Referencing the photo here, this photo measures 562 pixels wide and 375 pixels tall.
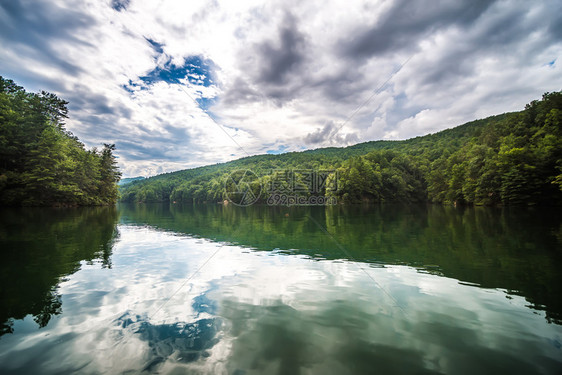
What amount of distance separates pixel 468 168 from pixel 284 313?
6660 cm

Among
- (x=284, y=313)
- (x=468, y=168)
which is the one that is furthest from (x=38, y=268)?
(x=468, y=168)

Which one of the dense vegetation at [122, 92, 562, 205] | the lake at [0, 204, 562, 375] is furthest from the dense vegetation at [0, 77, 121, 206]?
the dense vegetation at [122, 92, 562, 205]

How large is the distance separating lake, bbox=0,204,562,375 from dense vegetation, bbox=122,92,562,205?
4157cm

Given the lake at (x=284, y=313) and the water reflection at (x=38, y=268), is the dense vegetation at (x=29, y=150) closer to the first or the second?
the water reflection at (x=38, y=268)

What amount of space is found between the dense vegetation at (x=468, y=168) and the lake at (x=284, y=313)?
41.6m

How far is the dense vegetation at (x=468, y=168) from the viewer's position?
39969 millimetres

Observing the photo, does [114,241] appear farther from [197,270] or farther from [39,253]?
[197,270]

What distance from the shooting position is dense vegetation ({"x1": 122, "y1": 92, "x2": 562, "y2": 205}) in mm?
39969

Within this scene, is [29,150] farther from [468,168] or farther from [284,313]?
[468,168]

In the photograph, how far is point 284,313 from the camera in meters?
5.64

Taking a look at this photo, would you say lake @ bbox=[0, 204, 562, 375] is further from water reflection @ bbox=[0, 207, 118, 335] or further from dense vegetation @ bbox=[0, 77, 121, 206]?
dense vegetation @ bbox=[0, 77, 121, 206]

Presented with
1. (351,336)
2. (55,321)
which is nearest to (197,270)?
(55,321)

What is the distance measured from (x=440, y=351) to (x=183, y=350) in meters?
4.27

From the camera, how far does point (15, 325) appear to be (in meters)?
4.79
